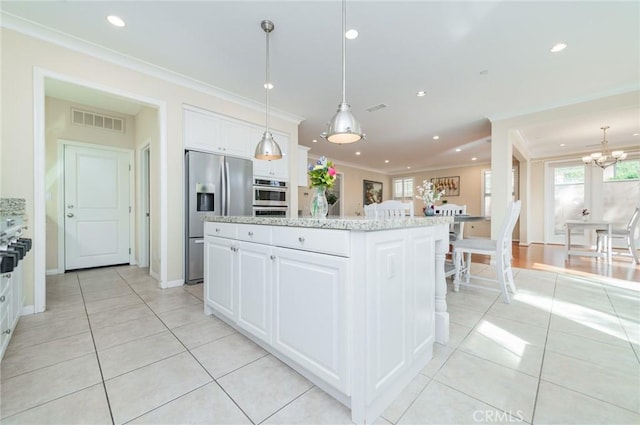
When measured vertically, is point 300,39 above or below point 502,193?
above

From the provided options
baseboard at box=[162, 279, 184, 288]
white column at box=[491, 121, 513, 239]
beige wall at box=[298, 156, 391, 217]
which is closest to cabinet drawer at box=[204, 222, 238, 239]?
baseboard at box=[162, 279, 184, 288]

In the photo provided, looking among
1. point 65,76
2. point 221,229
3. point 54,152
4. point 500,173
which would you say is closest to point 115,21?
point 65,76

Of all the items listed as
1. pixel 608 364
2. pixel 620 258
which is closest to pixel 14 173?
pixel 608 364

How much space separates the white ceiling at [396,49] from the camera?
2.12 meters

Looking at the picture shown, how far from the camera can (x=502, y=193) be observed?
4363 millimetres

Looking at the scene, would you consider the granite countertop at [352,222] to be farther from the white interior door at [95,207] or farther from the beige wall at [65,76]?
the white interior door at [95,207]

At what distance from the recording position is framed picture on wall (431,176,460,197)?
30.1 feet

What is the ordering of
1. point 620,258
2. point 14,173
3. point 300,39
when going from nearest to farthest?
1. point 14,173
2. point 300,39
3. point 620,258

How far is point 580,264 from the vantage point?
14.8ft

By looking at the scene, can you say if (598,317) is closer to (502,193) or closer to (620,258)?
(502,193)

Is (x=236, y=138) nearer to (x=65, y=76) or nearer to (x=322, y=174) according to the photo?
(x=65, y=76)

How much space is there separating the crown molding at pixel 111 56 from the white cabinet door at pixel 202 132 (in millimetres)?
338

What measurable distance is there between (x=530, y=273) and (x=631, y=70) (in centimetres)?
277

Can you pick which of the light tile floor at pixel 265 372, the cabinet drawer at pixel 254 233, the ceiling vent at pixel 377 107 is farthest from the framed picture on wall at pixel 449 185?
the cabinet drawer at pixel 254 233
